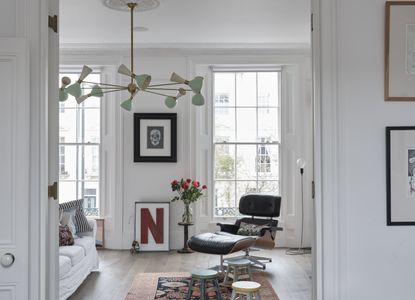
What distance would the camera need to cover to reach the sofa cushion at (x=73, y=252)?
16.1 ft

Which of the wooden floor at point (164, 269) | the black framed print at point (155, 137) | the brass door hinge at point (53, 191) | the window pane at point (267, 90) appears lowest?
the wooden floor at point (164, 269)

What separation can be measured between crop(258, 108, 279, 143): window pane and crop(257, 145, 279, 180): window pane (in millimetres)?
170

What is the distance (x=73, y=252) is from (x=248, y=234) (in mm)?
2271

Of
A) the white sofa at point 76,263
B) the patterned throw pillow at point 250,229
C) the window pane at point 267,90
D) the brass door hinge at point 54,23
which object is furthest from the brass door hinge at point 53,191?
the window pane at point 267,90

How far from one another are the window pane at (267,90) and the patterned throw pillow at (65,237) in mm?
3657

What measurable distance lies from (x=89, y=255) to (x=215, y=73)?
3.44 meters

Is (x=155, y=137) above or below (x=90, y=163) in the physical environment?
above

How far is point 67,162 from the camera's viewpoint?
767 centimetres

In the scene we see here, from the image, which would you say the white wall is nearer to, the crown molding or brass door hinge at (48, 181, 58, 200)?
brass door hinge at (48, 181, 58, 200)

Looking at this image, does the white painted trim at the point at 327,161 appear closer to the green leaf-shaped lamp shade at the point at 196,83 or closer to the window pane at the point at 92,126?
the green leaf-shaped lamp shade at the point at 196,83

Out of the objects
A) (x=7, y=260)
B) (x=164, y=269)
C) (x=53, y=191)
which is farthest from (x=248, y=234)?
(x=7, y=260)

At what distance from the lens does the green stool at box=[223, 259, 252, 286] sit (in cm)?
520

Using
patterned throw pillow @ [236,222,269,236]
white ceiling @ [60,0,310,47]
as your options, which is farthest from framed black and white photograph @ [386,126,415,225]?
patterned throw pillow @ [236,222,269,236]

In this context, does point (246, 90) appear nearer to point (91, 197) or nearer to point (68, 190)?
point (91, 197)
